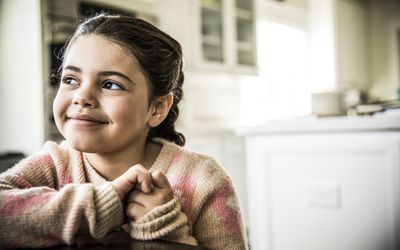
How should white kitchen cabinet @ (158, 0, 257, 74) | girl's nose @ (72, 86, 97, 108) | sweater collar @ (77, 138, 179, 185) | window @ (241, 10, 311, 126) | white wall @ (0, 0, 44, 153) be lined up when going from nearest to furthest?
girl's nose @ (72, 86, 97, 108)
sweater collar @ (77, 138, 179, 185)
white wall @ (0, 0, 44, 153)
white kitchen cabinet @ (158, 0, 257, 74)
window @ (241, 10, 311, 126)

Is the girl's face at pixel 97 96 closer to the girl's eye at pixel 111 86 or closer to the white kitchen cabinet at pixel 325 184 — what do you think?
the girl's eye at pixel 111 86

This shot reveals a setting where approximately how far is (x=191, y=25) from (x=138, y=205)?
2633 mm

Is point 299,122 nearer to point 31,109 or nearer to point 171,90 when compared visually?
point 171,90

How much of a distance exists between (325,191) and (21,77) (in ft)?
4.97

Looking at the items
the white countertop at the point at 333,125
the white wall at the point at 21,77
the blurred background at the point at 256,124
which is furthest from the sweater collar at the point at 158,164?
the white wall at the point at 21,77

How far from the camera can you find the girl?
57 cm

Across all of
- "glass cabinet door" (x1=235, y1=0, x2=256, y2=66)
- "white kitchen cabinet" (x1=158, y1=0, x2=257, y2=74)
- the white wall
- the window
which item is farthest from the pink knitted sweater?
the window

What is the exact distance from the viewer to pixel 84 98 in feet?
2.32

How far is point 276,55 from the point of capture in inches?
170

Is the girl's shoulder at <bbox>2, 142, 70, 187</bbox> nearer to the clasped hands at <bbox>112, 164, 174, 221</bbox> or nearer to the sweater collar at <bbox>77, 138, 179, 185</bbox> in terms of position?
the sweater collar at <bbox>77, 138, 179, 185</bbox>

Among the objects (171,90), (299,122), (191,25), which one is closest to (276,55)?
(191,25)

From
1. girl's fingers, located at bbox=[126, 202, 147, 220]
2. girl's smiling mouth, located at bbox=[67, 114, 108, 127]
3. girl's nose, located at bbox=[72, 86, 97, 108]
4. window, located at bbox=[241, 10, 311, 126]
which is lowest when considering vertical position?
girl's fingers, located at bbox=[126, 202, 147, 220]

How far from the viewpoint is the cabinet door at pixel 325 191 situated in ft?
4.66

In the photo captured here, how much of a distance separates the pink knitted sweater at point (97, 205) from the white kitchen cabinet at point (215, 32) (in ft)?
6.39
